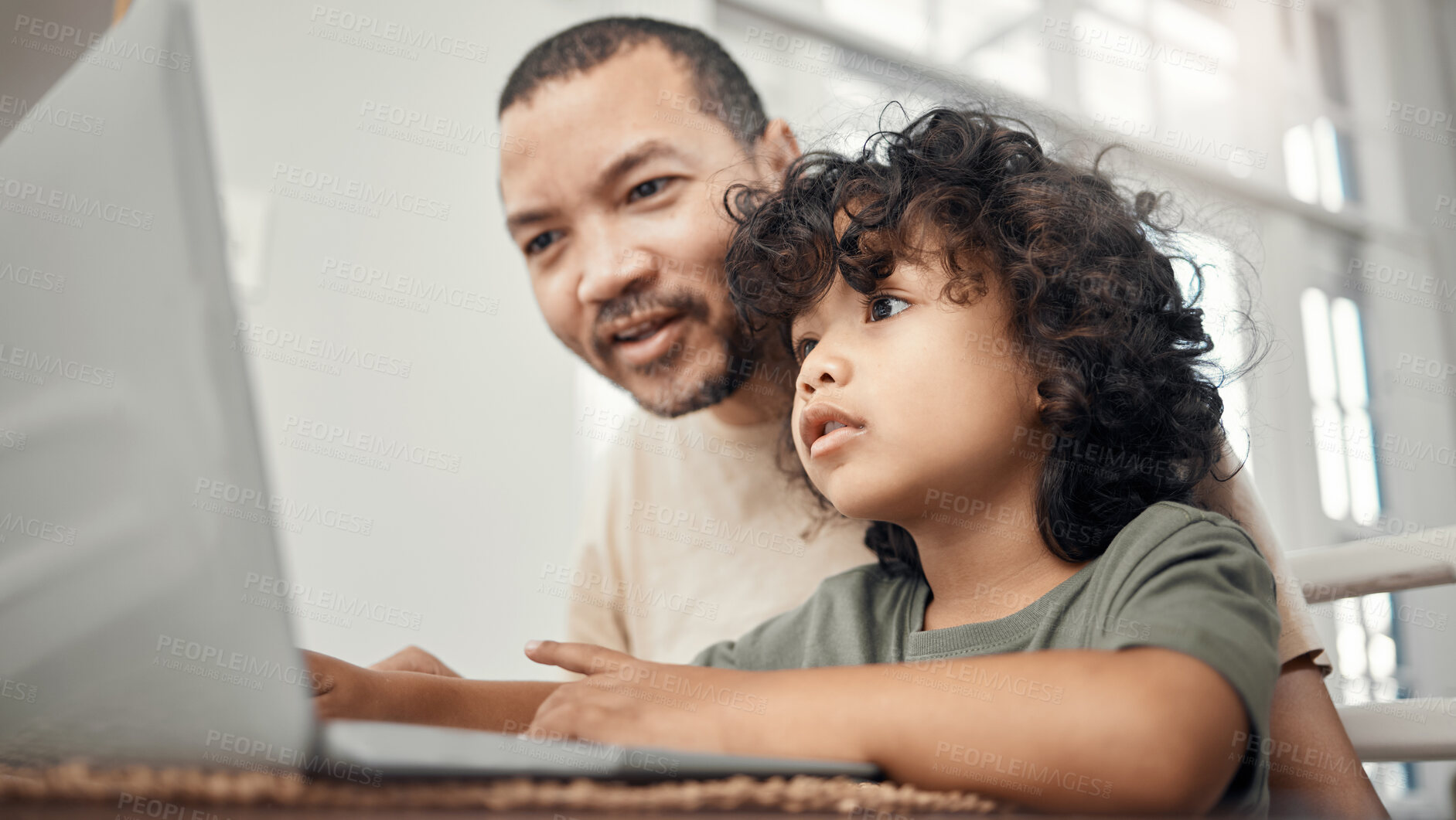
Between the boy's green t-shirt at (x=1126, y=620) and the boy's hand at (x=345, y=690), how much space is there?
13.0 inches

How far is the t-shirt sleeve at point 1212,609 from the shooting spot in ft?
1.59

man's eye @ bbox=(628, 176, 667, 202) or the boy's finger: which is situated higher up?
man's eye @ bbox=(628, 176, 667, 202)

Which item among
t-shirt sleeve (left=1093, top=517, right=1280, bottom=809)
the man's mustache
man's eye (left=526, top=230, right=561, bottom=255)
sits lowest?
t-shirt sleeve (left=1093, top=517, right=1280, bottom=809)

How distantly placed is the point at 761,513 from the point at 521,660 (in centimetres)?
74

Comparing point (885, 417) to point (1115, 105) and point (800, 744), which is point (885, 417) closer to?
point (800, 744)

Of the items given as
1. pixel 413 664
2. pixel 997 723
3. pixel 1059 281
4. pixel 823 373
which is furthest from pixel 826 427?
pixel 413 664

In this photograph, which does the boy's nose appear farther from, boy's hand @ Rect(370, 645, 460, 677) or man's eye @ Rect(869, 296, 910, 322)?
boy's hand @ Rect(370, 645, 460, 677)

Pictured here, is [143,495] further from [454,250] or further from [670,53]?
[454,250]

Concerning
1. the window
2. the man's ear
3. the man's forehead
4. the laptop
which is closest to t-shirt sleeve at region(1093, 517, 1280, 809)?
the laptop

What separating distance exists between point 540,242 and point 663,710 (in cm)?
78

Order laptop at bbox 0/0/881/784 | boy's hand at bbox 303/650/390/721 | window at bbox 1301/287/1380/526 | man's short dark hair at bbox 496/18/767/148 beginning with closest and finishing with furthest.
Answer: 1. laptop at bbox 0/0/881/784
2. boy's hand at bbox 303/650/390/721
3. man's short dark hair at bbox 496/18/767/148
4. window at bbox 1301/287/1380/526

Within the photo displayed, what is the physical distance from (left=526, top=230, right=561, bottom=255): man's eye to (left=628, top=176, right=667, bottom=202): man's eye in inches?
4.7

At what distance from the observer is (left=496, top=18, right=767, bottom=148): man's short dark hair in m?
1.13

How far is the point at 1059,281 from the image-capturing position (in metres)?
0.78
